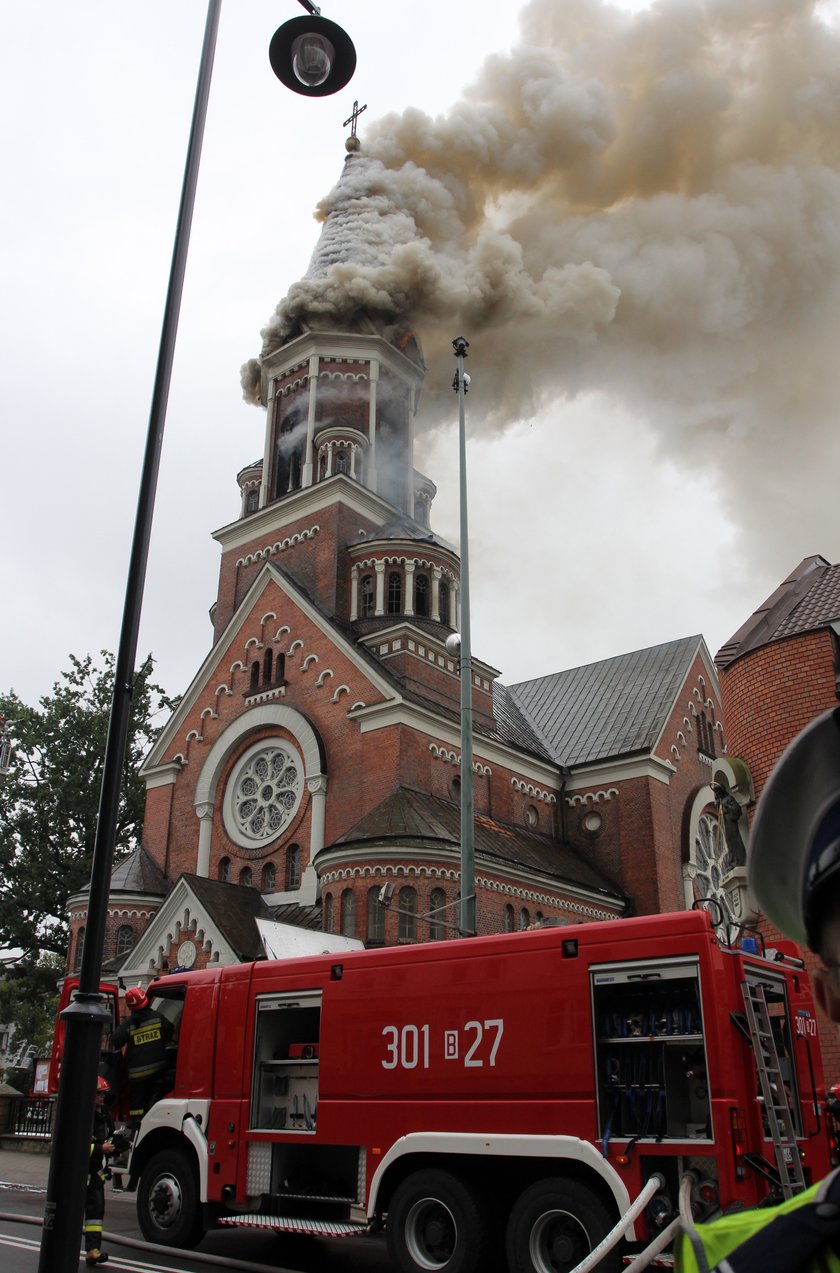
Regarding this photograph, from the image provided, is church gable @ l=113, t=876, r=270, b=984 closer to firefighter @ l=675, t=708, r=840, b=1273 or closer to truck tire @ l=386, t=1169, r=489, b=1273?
truck tire @ l=386, t=1169, r=489, b=1273

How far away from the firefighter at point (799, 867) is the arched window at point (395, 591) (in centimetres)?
3234

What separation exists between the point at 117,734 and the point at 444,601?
28.6m

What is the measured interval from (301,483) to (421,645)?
397 inches

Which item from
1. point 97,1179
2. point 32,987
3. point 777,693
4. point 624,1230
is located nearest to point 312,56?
point 624,1230

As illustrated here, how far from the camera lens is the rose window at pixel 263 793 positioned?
30.8 m

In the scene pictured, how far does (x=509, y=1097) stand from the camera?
8.95 m

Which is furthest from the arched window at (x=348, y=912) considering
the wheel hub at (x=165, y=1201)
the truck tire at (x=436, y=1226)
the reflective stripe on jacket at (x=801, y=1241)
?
the reflective stripe on jacket at (x=801, y=1241)

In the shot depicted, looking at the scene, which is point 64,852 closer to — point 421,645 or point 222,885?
point 222,885

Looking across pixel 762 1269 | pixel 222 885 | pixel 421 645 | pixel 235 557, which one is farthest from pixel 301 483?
pixel 762 1269

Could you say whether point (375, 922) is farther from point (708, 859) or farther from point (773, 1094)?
point (773, 1094)

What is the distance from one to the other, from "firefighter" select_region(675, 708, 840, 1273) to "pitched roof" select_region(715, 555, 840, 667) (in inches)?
520

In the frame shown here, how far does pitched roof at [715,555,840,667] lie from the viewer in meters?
14.5

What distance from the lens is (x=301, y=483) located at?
38844 mm

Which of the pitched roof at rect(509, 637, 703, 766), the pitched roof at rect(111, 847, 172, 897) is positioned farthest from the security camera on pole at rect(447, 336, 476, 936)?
the pitched roof at rect(509, 637, 703, 766)
